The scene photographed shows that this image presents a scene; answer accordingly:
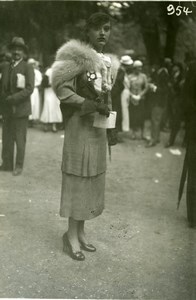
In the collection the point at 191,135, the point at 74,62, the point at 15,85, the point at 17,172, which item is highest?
the point at 74,62

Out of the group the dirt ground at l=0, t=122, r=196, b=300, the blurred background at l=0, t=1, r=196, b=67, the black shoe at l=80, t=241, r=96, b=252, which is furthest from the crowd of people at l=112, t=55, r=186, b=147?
the black shoe at l=80, t=241, r=96, b=252

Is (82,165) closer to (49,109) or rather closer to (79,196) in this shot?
(79,196)

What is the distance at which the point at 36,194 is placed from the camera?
17.4 ft

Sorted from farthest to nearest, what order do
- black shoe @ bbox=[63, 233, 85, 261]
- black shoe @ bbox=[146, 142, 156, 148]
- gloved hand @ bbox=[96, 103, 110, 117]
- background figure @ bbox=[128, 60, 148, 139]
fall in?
background figure @ bbox=[128, 60, 148, 139] → black shoe @ bbox=[146, 142, 156, 148] → black shoe @ bbox=[63, 233, 85, 261] → gloved hand @ bbox=[96, 103, 110, 117]

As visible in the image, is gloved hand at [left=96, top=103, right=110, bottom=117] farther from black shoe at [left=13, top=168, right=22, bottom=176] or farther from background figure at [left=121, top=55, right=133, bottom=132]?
background figure at [left=121, top=55, right=133, bottom=132]

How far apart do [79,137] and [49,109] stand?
7030mm

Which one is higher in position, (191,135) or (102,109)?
(102,109)

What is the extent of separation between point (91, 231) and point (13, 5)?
2.10m

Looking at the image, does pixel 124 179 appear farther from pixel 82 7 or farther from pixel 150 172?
pixel 82 7

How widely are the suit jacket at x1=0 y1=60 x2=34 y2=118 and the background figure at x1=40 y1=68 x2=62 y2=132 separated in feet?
13.3

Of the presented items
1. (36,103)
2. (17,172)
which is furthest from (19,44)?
(36,103)

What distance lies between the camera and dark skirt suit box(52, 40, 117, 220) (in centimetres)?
346

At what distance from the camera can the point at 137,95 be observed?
9945 mm

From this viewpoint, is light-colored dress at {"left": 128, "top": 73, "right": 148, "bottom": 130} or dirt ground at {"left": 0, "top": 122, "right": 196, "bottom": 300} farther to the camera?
light-colored dress at {"left": 128, "top": 73, "right": 148, "bottom": 130}
